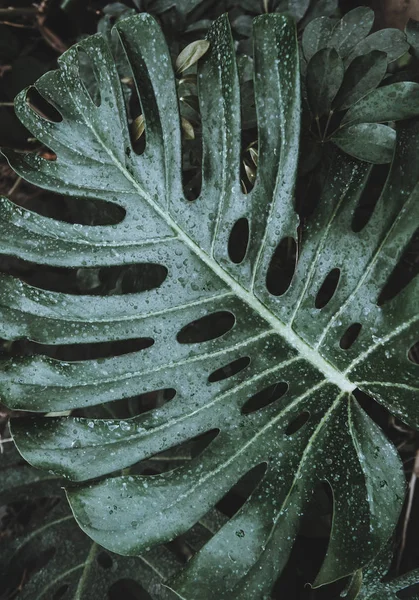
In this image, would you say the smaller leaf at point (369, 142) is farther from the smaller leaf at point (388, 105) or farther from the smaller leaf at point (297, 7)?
the smaller leaf at point (297, 7)

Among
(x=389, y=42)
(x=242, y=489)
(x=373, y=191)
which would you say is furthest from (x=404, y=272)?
(x=242, y=489)

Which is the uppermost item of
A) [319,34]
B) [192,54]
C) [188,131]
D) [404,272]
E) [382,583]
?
[319,34]

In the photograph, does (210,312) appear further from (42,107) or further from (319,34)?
(42,107)

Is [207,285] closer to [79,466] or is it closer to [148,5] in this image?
[79,466]

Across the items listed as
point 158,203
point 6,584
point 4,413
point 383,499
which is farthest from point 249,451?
point 4,413

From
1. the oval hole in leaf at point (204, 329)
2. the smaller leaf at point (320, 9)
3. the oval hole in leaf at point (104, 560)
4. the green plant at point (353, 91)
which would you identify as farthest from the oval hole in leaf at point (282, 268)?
the oval hole in leaf at point (104, 560)

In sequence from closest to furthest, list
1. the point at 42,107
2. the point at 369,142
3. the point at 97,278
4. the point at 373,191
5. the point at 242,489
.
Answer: the point at 369,142 → the point at 242,489 → the point at 373,191 → the point at 97,278 → the point at 42,107
